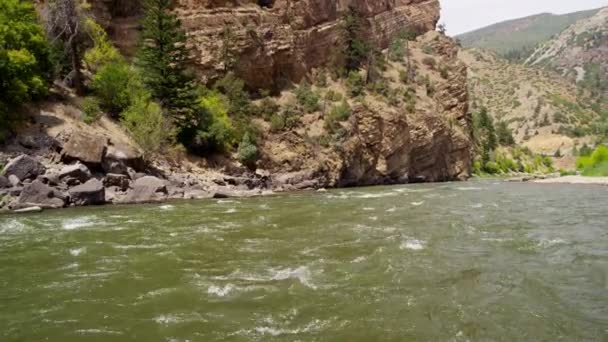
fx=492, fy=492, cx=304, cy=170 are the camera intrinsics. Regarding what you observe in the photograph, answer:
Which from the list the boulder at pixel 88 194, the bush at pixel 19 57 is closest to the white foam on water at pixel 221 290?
the boulder at pixel 88 194

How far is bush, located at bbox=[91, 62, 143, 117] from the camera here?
3356cm

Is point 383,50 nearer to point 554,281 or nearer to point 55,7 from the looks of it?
point 55,7

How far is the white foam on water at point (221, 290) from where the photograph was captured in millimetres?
8672

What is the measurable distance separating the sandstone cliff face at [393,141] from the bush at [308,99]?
90 centimetres

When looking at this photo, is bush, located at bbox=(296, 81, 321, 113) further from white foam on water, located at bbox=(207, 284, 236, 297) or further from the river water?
white foam on water, located at bbox=(207, 284, 236, 297)

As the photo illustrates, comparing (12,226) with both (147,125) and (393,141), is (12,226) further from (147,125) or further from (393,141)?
(393,141)

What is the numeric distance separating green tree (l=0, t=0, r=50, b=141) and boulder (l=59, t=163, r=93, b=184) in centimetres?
518

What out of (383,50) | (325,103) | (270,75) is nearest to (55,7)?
(270,75)

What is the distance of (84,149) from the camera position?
25.6m

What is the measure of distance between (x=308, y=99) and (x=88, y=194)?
92.9 ft

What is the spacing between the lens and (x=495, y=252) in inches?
475

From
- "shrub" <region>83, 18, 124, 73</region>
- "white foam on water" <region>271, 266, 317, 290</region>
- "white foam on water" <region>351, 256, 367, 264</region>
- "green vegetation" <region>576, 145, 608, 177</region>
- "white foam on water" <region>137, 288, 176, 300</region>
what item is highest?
"shrub" <region>83, 18, 124, 73</region>

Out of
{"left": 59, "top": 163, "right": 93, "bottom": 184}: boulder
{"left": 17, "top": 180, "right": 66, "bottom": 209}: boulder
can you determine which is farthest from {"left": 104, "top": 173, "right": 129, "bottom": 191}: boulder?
{"left": 17, "top": 180, "right": 66, "bottom": 209}: boulder

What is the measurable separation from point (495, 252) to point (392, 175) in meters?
38.7
